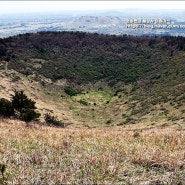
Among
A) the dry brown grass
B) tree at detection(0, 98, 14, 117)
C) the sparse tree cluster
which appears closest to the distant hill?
the sparse tree cluster

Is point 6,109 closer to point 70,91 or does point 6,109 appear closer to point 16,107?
point 16,107

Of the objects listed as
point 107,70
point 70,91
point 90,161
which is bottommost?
point 70,91

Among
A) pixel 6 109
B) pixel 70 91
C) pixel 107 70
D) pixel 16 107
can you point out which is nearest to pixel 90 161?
pixel 6 109

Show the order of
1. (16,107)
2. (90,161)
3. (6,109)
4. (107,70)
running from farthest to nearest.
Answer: (107,70)
(16,107)
(6,109)
(90,161)

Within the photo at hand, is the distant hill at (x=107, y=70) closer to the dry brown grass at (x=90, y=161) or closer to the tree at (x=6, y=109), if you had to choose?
the tree at (x=6, y=109)

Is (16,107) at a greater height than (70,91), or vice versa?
(16,107)

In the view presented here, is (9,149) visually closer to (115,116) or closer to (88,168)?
(88,168)
